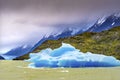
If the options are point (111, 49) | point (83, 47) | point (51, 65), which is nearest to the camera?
point (51, 65)

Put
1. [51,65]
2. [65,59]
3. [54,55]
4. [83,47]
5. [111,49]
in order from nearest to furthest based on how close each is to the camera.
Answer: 1. [65,59]
2. [51,65]
3. [54,55]
4. [111,49]
5. [83,47]

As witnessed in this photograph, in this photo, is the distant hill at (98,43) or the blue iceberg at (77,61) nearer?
the blue iceberg at (77,61)

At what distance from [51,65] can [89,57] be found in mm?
4950

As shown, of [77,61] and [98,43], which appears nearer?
[77,61]

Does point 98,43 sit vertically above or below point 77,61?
above

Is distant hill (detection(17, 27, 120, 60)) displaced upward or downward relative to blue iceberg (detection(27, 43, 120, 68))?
upward

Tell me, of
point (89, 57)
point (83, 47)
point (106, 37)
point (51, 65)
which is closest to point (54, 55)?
point (51, 65)

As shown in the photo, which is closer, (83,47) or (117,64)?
(117,64)

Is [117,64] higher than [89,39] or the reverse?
the reverse

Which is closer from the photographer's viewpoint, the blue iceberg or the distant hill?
the blue iceberg

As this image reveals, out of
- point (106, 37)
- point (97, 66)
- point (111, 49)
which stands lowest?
point (97, 66)

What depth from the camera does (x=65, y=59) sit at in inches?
1443

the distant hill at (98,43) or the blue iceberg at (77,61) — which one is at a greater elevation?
the distant hill at (98,43)

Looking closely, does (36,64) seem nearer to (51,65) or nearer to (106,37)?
(51,65)
